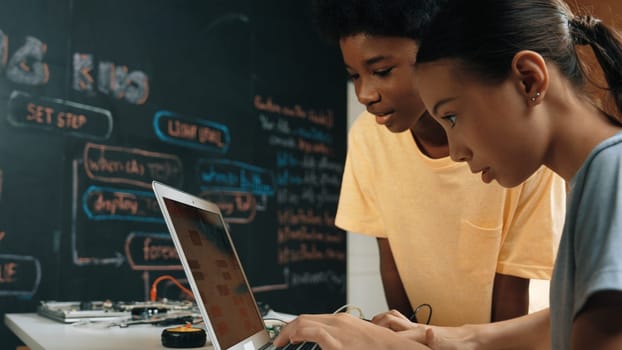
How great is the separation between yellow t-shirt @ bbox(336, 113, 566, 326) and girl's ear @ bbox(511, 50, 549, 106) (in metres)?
0.54

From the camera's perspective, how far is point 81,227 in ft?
7.57

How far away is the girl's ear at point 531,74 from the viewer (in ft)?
2.32

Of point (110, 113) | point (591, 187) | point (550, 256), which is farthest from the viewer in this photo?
point (110, 113)

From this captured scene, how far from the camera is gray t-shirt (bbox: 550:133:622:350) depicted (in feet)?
1.83

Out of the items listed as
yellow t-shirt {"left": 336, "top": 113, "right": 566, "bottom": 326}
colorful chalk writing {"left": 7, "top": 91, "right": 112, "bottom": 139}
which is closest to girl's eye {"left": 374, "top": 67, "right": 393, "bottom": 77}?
yellow t-shirt {"left": 336, "top": 113, "right": 566, "bottom": 326}

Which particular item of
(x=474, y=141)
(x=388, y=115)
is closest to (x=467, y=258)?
(x=388, y=115)

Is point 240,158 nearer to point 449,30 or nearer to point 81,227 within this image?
point 81,227

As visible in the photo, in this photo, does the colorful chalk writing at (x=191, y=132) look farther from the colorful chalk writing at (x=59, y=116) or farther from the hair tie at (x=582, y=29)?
the hair tie at (x=582, y=29)

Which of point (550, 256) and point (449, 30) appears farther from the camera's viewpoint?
point (550, 256)

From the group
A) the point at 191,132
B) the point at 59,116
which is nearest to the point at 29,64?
the point at 59,116

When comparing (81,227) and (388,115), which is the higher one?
(388,115)

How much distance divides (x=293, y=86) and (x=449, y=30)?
107 inches

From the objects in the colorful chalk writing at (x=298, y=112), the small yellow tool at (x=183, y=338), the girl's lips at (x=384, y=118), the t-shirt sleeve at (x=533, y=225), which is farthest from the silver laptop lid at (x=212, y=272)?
the colorful chalk writing at (x=298, y=112)

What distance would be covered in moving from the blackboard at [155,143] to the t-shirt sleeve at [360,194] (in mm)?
1250
